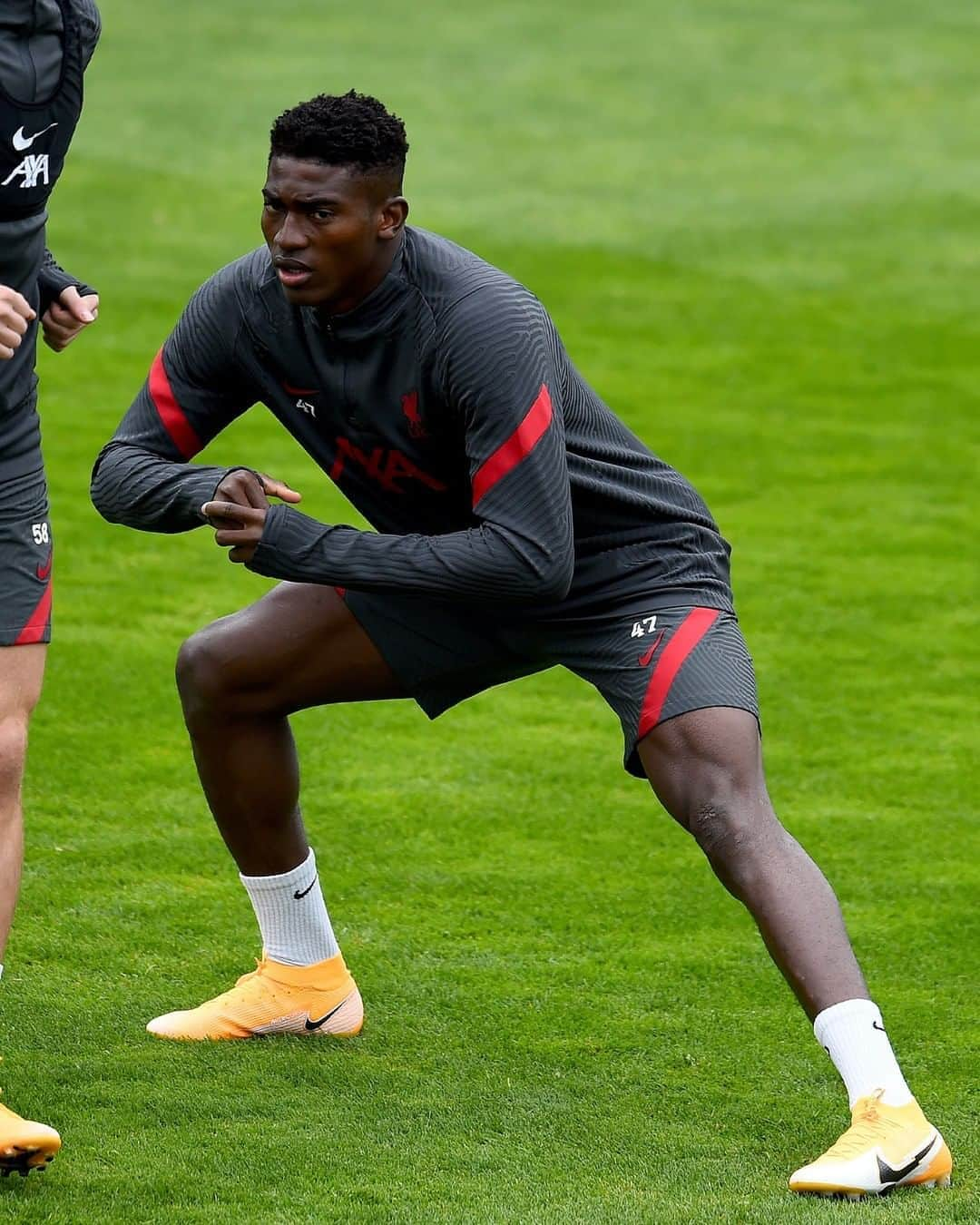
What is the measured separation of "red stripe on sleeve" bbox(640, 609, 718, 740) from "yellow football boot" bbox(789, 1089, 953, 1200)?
2.76 feet

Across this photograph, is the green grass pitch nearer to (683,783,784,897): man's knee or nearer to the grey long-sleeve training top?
(683,783,784,897): man's knee

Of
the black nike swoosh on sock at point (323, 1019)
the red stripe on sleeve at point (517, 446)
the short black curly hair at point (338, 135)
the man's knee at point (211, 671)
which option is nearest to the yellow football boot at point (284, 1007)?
the black nike swoosh on sock at point (323, 1019)

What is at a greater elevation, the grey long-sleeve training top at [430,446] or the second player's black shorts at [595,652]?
the grey long-sleeve training top at [430,446]

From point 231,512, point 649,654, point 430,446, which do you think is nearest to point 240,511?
point 231,512

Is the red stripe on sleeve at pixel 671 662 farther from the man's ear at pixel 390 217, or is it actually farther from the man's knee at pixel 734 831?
the man's ear at pixel 390 217

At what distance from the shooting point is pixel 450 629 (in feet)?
14.1

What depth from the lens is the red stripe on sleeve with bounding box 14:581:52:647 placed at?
12.8 ft

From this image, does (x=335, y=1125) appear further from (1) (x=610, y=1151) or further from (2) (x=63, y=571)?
(2) (x=63, y=571)

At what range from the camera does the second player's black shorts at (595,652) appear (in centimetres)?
396

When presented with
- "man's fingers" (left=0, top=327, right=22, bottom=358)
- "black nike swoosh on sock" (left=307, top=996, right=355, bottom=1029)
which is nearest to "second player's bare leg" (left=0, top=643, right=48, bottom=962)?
"man's fingers" (left=0, top=327, right=22, bottom=358)

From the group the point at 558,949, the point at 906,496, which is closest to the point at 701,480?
the point at 906,496

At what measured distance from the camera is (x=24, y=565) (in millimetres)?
3938

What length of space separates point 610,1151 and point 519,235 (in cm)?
1143

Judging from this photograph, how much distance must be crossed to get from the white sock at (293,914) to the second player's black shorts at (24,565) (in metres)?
0.89
